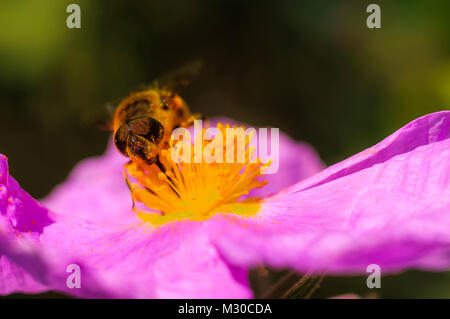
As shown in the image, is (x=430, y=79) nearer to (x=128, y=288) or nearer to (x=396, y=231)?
(x=396, y=231)

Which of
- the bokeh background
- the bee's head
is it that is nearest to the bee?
the bee's head

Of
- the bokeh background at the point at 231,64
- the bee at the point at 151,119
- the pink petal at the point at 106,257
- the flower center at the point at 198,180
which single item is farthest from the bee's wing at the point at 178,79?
the bokeh background at the point at 231,64

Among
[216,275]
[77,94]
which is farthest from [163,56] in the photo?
[216,275]

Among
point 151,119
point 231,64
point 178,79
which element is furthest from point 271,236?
point 231,64

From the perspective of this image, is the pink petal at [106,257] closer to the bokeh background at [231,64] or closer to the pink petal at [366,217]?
the pink petal at [366,217]

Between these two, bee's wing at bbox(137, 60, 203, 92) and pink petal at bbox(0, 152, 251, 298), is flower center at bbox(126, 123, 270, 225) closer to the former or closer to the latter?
pink petal at bbox(0, 152, 251, 298)

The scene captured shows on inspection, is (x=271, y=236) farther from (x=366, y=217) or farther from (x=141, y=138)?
(x=141, y=138)
